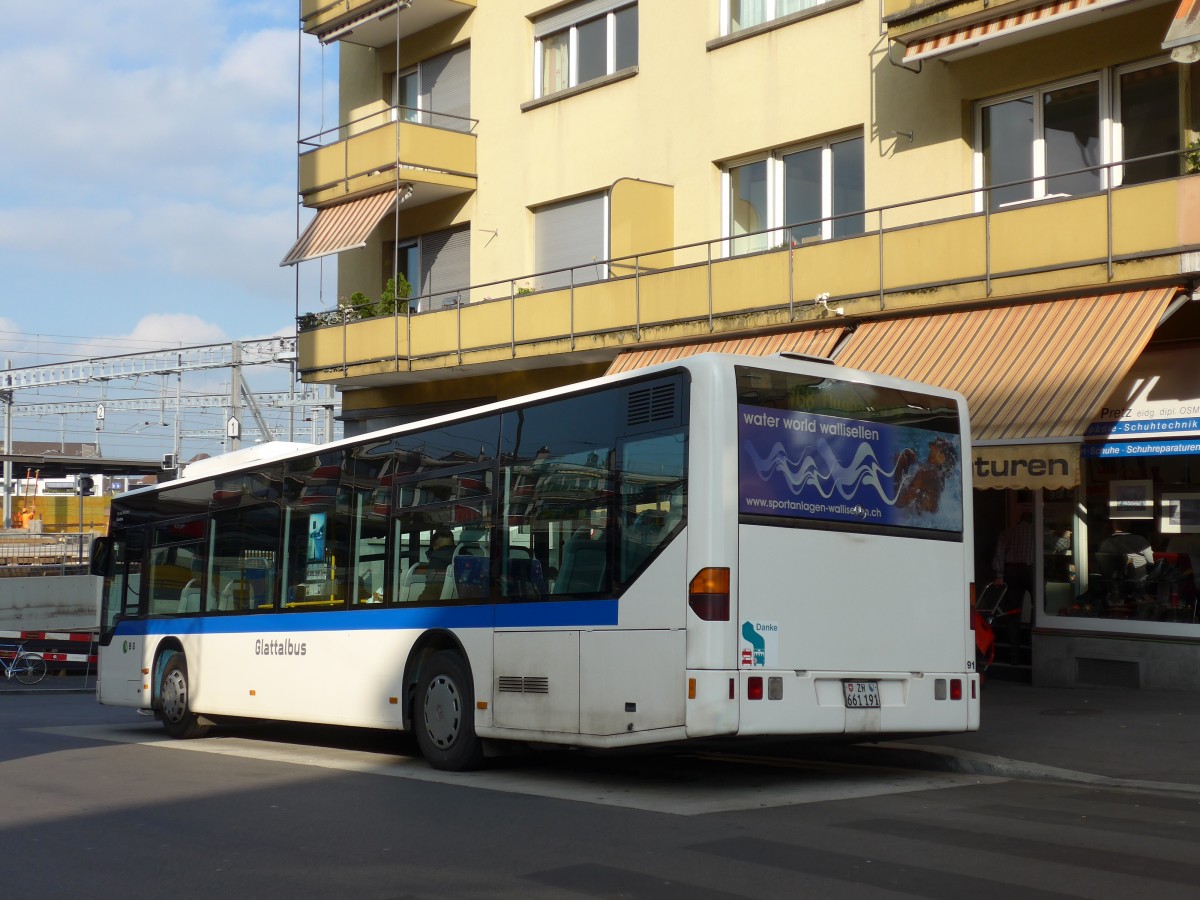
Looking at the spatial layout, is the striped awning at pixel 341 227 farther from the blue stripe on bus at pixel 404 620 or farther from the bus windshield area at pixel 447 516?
the blue stripe on bus at pixel 404 620

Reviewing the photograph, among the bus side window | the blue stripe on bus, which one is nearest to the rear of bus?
the bus side window

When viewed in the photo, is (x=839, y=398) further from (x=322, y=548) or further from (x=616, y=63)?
(x=616, y=63)

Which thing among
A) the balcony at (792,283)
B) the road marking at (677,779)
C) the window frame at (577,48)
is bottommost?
the road marking at (677,779)

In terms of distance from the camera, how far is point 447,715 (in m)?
11.7

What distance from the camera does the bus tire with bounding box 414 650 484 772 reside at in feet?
37.6

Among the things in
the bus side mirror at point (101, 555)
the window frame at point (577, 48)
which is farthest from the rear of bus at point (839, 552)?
the window frame at point (577, 48)

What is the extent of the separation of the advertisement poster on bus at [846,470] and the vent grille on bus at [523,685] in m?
2.12

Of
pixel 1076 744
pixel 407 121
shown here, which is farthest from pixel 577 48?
pixel 1076 744

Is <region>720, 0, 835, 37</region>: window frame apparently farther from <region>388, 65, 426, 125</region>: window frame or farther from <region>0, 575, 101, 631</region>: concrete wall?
<region>0, 575, 101, 631</region>: concrete wall

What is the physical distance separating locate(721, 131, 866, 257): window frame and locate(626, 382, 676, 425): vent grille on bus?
29.7 ft

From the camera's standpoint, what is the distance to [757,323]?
18.9m

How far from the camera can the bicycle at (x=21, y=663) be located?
2831 centimetres

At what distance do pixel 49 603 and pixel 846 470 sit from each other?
27.6 meters

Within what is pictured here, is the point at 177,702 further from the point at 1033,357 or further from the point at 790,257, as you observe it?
the point at 1033,357
